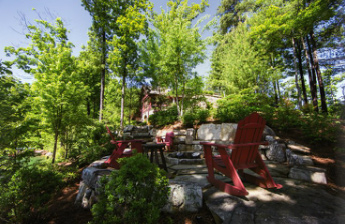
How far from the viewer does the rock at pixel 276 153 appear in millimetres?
3961

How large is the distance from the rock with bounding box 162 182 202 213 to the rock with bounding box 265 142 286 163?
10.8 feet

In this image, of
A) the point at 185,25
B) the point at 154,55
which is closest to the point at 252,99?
the point at 185,25

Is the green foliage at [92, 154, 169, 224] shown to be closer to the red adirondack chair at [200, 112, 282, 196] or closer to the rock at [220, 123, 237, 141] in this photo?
the red adirondack chair at [200, 112, 282, 196]

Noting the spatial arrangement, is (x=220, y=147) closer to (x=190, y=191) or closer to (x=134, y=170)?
(x=190, y=191)

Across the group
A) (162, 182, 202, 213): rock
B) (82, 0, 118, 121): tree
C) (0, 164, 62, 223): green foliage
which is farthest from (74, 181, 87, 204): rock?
(82, 0, 118, 121): tree

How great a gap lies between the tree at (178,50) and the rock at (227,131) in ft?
9.83

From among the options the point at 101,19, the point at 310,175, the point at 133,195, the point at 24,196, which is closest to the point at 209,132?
the point at 310,175

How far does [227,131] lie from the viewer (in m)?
5.67

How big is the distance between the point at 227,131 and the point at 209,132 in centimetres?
75

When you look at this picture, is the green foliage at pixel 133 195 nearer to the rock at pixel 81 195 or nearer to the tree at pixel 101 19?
the rock at pixel 81 195

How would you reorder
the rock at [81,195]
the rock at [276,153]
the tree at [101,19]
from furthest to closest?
the tree at [101,19]
the rock at [276,153]
the rock at [81,195]

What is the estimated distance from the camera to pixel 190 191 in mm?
1908

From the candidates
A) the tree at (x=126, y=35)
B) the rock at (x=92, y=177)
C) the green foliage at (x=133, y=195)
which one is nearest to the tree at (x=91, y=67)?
the tree at (x=126, y=35)

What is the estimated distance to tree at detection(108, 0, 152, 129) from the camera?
8.48m
